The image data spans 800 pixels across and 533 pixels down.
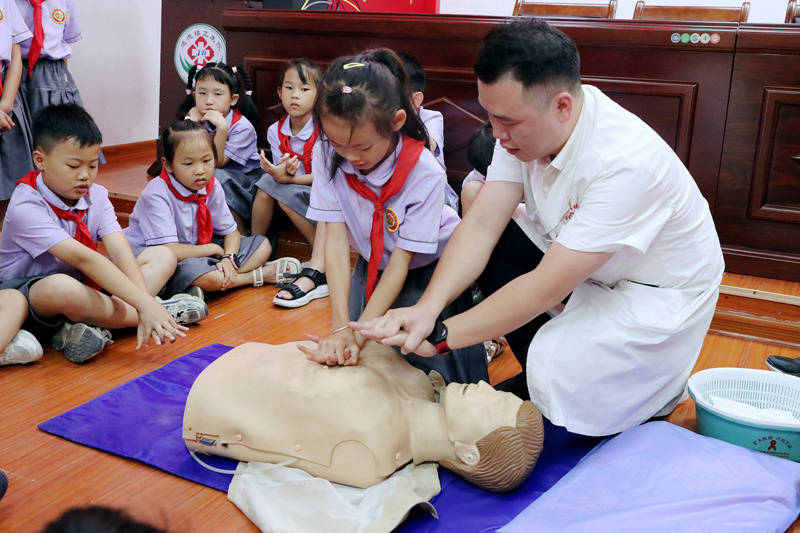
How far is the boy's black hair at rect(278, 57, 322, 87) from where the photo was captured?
3102 mm

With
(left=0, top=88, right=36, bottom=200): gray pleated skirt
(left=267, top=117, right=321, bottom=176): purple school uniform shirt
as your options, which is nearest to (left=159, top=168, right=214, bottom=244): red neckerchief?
(left=267, top=117, right=321, bottom=176): purple school uniform shirt

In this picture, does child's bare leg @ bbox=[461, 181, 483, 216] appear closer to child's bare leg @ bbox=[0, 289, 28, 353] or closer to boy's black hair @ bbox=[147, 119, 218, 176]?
boy's black hair @ bbox=[147, 119, 218, 176]

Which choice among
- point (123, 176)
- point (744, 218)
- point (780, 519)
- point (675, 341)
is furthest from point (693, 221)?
point (123, 176)

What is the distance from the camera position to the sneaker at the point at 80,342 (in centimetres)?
219

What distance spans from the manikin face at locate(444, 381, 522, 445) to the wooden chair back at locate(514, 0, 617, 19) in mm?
2549

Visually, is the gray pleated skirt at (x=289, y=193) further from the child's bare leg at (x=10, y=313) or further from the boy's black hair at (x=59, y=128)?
the child's bare leg at (x=10, y=313)

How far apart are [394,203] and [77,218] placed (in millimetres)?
1005

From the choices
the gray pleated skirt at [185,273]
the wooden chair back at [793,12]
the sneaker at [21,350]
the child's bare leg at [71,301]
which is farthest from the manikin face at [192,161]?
the wooden chair back at [793,12]

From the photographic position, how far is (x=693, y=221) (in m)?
1.69

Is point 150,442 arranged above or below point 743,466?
below

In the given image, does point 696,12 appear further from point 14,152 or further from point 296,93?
point 14,152

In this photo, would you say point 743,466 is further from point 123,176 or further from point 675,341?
point 123,176

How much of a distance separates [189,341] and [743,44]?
208 centimetres

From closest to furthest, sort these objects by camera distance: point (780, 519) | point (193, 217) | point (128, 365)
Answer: point (780, 519) → point (128, 365) → point (193, 217)
